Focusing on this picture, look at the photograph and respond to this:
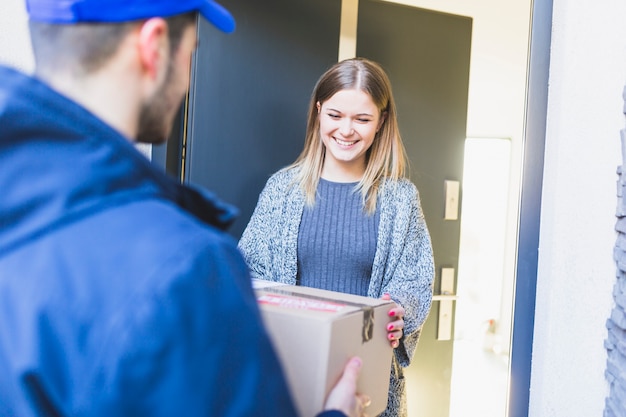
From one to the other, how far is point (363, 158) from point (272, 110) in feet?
1.41

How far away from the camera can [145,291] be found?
454 millimetres

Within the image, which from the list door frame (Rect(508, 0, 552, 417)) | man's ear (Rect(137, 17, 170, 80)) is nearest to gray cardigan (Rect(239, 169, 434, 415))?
door frame (Rect(508, 0, 552, 417))

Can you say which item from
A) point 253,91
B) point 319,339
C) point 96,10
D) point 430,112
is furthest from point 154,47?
point 430,112

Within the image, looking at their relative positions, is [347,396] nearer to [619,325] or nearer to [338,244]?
[619,325]

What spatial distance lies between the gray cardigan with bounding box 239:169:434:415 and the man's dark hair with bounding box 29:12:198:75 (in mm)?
1057

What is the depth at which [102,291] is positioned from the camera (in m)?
0.46

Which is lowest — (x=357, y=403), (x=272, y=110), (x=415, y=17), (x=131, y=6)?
(x=357, y=403)

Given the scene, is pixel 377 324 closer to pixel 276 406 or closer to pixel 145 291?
pixel 276 406

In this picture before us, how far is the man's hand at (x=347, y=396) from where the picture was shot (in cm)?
78

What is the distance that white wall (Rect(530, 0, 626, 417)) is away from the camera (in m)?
1.14

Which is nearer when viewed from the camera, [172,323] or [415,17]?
[172,323]

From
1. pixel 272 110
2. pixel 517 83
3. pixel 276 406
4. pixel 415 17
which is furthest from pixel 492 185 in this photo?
pixel 276 406

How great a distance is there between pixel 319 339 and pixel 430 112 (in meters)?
1.57

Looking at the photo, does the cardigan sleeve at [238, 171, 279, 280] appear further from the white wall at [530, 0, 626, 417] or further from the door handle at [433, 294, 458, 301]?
the door handle at [433, 294, 458, 301]
